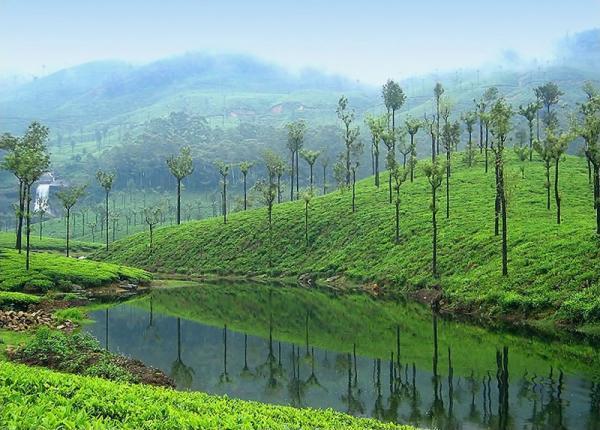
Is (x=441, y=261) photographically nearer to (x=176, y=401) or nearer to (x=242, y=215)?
(x=176, y=401)

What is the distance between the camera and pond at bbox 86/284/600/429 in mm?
29484

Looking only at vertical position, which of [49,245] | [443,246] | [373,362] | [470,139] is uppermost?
[470,139]

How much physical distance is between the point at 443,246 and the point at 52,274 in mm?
57531

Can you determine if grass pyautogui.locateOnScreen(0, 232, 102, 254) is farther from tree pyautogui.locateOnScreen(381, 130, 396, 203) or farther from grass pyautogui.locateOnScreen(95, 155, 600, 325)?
tree pyautogui.locateOnScreen(381, 130, 396, 203)

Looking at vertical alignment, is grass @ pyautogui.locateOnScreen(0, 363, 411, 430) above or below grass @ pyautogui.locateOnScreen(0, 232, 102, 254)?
above

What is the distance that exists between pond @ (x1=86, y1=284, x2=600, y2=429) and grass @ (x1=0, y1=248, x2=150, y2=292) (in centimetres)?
1346

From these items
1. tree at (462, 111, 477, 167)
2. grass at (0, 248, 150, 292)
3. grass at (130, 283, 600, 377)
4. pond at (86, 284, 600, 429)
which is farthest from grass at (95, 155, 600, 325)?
grass at (0, 248, 150, 292)

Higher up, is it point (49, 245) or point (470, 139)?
point (470, 139)

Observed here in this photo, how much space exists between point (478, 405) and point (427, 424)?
4.24 meters

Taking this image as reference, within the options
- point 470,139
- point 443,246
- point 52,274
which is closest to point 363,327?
point 443,246

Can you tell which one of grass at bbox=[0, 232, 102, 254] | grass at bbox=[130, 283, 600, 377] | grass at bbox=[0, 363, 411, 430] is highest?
grass at bbox=[0, 363, 411, 430]

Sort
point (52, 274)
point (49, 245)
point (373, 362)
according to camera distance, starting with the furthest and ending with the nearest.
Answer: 1. point (49, 245)
2. point (52, 274)
3. point (373, 362)

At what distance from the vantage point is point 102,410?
16.1 meters

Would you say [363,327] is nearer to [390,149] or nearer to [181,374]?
[181,374]
